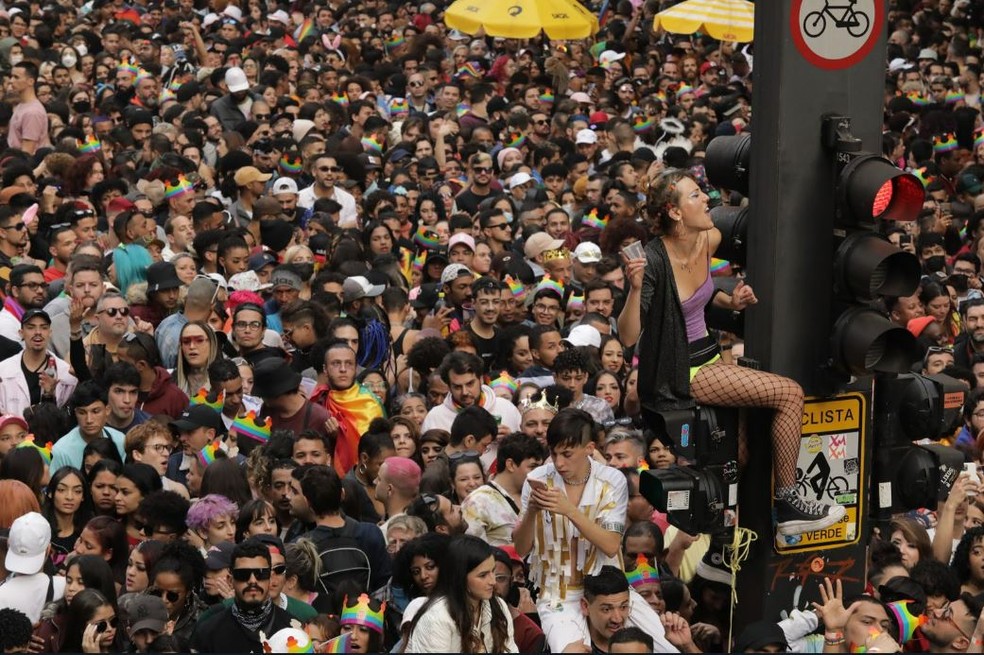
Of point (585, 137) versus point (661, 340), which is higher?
point (661, 340)

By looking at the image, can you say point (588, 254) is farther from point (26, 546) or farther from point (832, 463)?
point (832, 463)

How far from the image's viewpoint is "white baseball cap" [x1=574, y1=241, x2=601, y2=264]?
1517 cm

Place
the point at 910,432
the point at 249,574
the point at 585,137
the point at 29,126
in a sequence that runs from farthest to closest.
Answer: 1. the point at 585,137
2. the point at 29,126
3. the point at 249,574
4. the point at 910,432

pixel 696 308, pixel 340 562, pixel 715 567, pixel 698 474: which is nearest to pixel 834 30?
pixel 696 308

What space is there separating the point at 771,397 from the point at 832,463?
1.69ft

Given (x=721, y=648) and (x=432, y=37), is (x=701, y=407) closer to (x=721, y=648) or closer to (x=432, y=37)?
(x=721, y=648)

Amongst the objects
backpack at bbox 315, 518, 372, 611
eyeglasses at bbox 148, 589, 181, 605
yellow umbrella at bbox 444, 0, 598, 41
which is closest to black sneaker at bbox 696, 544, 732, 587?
backpack at bbox 315, 518, 372, 611

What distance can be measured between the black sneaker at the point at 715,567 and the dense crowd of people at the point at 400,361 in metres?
0.01

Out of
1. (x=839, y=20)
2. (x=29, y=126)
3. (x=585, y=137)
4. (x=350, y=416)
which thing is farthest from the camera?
(x=585, y=137)

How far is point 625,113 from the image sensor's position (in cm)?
2345

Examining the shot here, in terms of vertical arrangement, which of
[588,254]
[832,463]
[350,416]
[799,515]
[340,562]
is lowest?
[588,254]

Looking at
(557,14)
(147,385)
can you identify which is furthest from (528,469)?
(557,14)

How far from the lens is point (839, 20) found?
281 inches

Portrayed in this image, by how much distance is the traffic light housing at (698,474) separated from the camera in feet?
23.3
